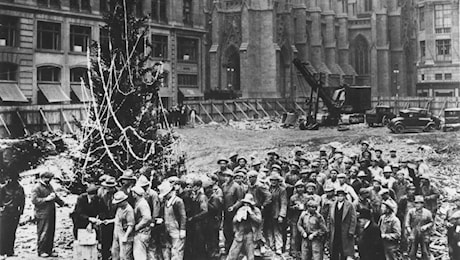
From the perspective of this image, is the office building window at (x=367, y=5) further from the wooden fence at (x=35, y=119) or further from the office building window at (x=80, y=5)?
the wooden fence at (x=35, y=119)

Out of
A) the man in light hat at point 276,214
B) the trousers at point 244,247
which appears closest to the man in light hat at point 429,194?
the man in light hat at point 276,214

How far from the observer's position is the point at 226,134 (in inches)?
1236

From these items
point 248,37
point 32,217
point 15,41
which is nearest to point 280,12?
point 248,37

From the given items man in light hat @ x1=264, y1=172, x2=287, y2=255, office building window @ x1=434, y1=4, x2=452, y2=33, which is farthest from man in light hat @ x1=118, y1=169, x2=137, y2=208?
office building window @ x1=434, y1=4, x2=452, y2=33

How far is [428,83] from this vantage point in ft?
167

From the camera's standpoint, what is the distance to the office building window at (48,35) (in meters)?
34.5

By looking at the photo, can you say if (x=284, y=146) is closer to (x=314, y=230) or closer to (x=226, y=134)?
(x=226, y=134)

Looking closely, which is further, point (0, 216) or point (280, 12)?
point (280, 12)

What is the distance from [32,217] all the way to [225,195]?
6118 mm

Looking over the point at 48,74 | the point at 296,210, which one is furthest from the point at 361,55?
the point at 296,210

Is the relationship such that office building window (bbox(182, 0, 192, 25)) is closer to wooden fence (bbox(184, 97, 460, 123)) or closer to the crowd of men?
wooden fence (bbox(184, 97, 460, 123))

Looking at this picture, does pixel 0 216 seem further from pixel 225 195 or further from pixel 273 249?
pixel 273 249

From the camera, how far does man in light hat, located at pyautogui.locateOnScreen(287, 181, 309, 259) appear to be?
11602 mm

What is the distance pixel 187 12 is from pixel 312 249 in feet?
122
